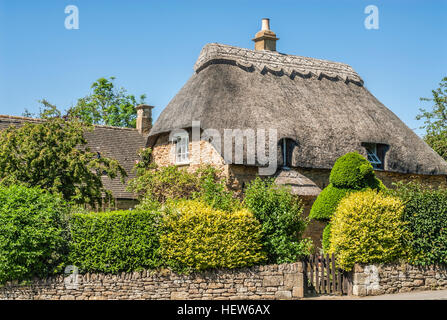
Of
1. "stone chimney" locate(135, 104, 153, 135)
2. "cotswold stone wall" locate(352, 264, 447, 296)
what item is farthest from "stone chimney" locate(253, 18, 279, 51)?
"cotswold stone wall" locate(352, 264, 447, 296)

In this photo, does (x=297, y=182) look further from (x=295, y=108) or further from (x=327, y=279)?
(x=327, y=279)

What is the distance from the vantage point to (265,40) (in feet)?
86.4

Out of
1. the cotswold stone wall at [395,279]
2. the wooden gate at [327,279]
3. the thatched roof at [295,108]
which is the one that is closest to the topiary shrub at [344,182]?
the wooden gate at [327,279]

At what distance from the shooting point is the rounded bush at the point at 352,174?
54.8 feet

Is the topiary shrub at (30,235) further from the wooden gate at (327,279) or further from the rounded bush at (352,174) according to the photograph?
the rounded bush at (352,174)

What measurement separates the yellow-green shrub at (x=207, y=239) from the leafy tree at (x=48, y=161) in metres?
4.04

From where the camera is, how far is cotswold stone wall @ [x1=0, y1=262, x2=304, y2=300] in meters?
14.4

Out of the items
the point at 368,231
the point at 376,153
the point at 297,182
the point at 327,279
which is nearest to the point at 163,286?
the point at 327,279

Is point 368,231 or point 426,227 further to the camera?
point 426,227

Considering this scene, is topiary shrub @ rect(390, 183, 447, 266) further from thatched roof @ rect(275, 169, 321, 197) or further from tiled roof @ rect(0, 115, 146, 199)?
tiled roof @ rect(0, 115, 146, 199)

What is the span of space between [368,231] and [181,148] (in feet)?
30.5

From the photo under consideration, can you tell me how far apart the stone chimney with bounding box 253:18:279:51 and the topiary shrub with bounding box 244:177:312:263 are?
12.1 m

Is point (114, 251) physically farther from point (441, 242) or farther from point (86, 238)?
point (441, 242)

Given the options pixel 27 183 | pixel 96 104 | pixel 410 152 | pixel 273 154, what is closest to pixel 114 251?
pixel 27 183
